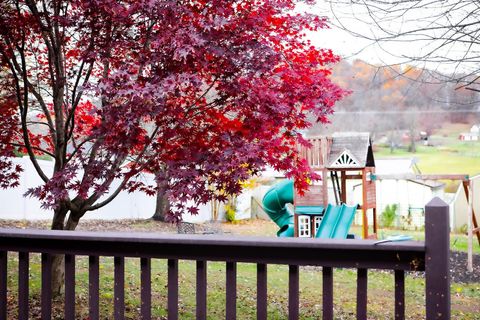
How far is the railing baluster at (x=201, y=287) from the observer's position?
8.70 ft

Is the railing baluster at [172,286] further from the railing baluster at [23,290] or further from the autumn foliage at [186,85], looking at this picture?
the autumn foliage at [186,85]

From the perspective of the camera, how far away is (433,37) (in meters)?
4.48

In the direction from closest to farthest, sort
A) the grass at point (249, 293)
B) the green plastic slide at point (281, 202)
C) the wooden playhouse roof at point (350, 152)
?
the grass at point (249, 293) → the wooden playhouse roof at point (350, 152) → the green plastic slide at point (281, 202)

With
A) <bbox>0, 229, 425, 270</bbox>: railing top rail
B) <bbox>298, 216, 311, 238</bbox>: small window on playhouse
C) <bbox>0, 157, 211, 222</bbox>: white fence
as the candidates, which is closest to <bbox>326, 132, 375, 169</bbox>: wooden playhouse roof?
<bbox>298, 216, 311, 238</bbox>: small window on playhouse

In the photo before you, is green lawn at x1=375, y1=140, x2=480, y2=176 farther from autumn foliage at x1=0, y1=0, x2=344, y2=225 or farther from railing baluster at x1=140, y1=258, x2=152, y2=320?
railing baluster at x1=140, y1=258, x2=152, y2=320

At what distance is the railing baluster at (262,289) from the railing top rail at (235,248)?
0.08 m

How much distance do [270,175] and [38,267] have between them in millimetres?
14154

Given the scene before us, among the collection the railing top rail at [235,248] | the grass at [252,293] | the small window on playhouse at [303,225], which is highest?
the railing top rail at [235,248]

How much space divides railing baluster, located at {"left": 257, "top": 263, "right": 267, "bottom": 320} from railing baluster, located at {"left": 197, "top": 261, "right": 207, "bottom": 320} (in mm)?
236

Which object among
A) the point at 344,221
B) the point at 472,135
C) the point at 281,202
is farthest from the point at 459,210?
the point at 472,135

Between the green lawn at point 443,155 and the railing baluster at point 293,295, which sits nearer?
the railing baluster at point 293,295

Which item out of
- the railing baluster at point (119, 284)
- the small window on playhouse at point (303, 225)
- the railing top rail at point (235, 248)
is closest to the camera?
the railing top rail at point (235, 248)

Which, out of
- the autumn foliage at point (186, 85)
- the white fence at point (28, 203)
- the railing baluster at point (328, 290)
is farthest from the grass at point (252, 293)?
the white fence at point (28, 203)

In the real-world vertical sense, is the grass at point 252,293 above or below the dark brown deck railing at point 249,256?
Result: below
